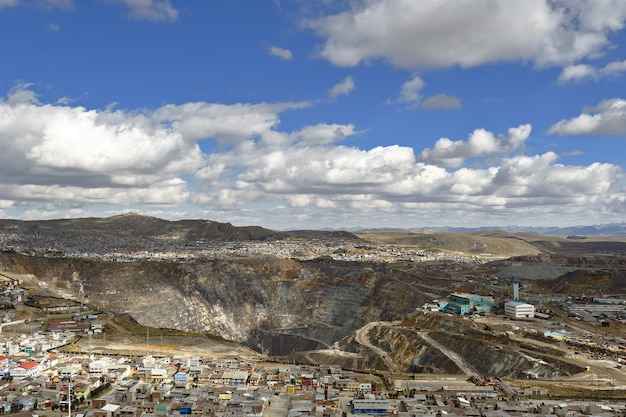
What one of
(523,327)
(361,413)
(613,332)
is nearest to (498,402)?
(361,413)

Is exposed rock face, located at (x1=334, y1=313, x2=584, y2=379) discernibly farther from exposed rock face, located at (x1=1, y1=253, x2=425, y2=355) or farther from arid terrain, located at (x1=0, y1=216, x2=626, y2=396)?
exposed rock face, located at (x1=1, y1=253, x2=425, y2=355)

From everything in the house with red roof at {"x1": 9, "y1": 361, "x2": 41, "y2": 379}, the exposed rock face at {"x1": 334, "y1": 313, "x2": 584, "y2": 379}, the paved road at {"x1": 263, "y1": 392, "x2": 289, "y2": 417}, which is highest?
the house with red roof at {"x1": 9, "y1": 361, "x2": 41, "y2": 379}

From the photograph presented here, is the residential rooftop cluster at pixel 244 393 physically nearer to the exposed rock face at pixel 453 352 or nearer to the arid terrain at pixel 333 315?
the exposed rock face at pixel 453 352

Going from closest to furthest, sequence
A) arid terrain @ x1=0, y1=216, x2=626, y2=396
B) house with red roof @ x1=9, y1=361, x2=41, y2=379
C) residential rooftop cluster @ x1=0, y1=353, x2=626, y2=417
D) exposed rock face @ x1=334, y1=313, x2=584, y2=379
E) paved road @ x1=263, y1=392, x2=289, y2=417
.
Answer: residential rooftop cluster @ x1=0, y1=353, x2=626, y2=417, paved road @ x1=263, y1=392, x2=289, y2=417, house with red roof @ x1=9, y1=361, x2=41, y2=379, exposed rock face @ x1=334, y1=313, x2=584, y2=379, arid terrain @ x1=0, y1=216, x2=626, y2=396

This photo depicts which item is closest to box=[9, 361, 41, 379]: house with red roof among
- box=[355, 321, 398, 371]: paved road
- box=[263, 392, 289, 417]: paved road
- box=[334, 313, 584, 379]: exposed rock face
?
box=[263, 392, 289, 417]: paved road

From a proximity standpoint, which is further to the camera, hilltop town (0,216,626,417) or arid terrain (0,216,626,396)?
arid terrain (0,216,626,396)

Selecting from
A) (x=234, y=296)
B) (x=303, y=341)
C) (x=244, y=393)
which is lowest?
(x=303, y=341)

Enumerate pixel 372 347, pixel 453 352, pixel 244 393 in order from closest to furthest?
pixel 244 393 < pixel 453 352 < pixel 372 347

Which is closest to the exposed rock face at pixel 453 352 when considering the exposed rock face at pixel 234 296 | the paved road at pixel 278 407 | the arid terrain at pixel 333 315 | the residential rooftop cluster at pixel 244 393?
the arid terrain at pixel 333 315

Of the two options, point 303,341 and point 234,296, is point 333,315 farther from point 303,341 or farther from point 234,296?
point 234,296

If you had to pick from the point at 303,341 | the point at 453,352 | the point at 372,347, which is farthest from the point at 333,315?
the point at 453,352
